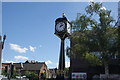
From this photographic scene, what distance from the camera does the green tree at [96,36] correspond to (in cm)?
3048

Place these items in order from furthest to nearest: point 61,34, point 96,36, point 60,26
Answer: point 60,26, point 61,34, point 96,36

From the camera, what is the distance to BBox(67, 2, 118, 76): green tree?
100 feet

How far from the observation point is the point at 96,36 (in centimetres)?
3086

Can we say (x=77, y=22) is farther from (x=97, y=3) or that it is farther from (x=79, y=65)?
(x=79, y=65)

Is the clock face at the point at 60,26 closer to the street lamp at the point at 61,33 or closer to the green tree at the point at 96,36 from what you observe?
the street lamp at the point at 61,33

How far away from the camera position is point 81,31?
103ft

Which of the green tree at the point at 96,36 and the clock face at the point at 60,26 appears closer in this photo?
the green tree at the point at 96,36

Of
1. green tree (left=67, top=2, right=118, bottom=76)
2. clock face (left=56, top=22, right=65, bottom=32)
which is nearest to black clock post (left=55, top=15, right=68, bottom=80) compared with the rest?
clock face (left=56, top=22, right=65, bottom=32)

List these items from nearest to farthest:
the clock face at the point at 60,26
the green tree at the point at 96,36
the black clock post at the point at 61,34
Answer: the green tree at the point at 96,36 < the black clock post at the point at 61,34 < the clock face at the point at 60,26

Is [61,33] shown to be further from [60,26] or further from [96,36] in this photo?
[96,36]

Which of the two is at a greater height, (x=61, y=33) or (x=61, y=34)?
(x=61, y=33)

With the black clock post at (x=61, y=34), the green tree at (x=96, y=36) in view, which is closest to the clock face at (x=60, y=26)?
the black clock post at (x=61, y=34)

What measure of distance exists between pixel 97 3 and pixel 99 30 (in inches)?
141

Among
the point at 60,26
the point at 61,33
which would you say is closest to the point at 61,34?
the point at 61,33
